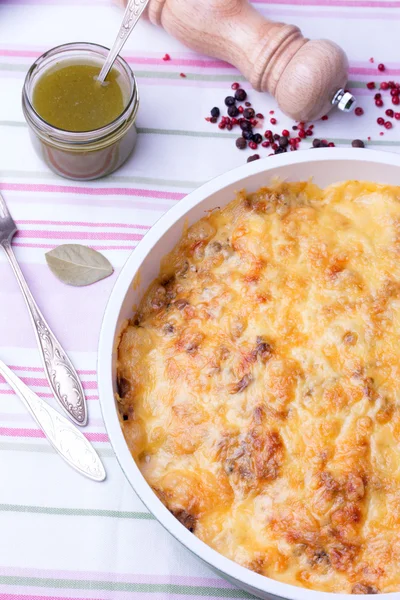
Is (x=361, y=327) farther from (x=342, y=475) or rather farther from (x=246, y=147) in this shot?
(x=246, y=147)

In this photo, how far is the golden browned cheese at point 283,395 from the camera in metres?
2.17

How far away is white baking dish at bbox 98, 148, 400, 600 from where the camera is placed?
87.4 inches

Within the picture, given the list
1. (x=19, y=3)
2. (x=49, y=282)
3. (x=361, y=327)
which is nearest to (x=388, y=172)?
(x=361, y=327)

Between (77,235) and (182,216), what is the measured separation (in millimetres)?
616

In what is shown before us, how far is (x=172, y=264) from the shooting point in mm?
2535

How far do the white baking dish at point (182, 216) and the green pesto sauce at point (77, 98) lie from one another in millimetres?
576

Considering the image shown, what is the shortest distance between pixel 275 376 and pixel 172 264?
54 centimetres

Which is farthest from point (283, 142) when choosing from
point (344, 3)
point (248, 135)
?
point (344, 3)

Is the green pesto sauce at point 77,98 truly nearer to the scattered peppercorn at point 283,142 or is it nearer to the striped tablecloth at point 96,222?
the striped tablecloth at point 96,222

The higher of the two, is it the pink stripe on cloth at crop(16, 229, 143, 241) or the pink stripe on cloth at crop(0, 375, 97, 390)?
the pink stripe on cloth at crop(16, 229, 143, 241)

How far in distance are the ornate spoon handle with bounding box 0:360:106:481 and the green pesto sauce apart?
96cm

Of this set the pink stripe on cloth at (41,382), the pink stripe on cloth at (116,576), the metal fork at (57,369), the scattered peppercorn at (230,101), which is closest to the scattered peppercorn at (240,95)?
the scattered peppercorn at (230,101)

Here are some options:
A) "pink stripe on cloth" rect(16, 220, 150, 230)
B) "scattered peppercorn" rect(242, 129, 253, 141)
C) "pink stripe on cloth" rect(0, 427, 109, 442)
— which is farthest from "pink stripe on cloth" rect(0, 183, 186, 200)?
"pink stripe on cloth" rect(0, 427, 109, 442)

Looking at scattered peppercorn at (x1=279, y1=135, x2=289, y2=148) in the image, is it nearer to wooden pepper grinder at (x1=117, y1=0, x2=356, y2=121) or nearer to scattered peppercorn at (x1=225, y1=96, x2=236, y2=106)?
wooden pepper grinder at (x1=117, y1=0, x2=356, y2=121)
